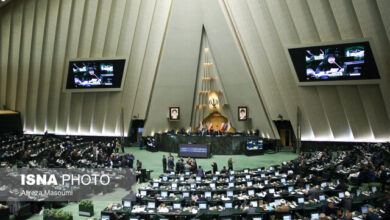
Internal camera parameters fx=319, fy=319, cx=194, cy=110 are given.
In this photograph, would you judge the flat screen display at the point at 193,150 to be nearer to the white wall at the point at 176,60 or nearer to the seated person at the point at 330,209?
the white wall at the point at 176,60

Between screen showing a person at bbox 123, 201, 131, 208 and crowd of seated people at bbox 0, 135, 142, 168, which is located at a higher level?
crowd of seated people at bbox 0, 135, 142, 168

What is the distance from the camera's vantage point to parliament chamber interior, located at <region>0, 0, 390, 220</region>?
18.4m

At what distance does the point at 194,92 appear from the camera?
105ft

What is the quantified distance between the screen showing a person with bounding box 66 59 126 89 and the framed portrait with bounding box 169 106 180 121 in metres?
5.52

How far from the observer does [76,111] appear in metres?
31.6

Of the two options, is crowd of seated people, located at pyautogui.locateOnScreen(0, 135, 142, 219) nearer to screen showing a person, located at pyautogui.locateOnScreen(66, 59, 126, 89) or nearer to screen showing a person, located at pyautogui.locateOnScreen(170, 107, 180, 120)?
screen showing a person, located at pyautogui.locateOnScreen(66, 59, 126, 89)

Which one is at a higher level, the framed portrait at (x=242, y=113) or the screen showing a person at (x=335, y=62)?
the screen showing a person at (x=335, y=62)

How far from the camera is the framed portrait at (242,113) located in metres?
29.8

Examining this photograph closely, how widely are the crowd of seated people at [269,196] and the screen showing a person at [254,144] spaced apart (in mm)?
8613

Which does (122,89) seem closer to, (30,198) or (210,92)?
(210,92)

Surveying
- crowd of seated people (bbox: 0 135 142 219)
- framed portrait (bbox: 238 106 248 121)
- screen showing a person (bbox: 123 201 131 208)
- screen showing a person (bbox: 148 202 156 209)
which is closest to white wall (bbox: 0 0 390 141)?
framed portrait (bbox: 238 106 248 121)

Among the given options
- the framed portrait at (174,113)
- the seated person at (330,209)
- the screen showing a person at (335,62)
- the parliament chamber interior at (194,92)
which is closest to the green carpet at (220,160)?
the parliament chamber interior at (194,92)

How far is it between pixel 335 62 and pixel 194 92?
1382cm

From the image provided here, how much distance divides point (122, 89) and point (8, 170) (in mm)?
15014
